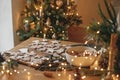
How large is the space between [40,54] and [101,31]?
0.41 meters

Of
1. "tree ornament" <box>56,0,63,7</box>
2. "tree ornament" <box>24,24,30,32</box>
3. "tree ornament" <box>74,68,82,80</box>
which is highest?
"tree ornament" <box>56,0,63,7</box>

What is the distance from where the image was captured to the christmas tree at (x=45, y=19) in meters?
2.97

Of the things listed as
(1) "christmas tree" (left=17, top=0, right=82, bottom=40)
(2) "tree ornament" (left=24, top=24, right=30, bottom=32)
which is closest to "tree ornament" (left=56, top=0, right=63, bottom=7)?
(1) "christmas tree" (left=17, top=0, right=82, bottom=40)

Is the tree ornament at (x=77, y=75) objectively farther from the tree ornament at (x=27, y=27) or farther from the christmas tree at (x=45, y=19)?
the tree ornament at (x=27, y=27)

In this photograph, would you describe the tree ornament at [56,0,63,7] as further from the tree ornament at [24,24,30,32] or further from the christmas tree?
the tree ornament at [24,24,30,32]

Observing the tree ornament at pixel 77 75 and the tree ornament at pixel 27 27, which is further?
the tree ornament at pixel 27 27

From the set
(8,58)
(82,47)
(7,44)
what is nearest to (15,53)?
(8,58)

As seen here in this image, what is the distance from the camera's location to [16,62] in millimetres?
1323

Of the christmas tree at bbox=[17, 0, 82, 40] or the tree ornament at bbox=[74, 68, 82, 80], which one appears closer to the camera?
the tree ornament at bbox=[74, 68, 82, 80]

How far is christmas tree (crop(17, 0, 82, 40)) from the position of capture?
297 cm

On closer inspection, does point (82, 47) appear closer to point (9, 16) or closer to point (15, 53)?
point (15, 53)

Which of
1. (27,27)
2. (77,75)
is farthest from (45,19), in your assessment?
(77,75)

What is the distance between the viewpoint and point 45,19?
3.06m

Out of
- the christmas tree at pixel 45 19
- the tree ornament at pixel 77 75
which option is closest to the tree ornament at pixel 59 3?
the christmas tree at pixel 45 19
